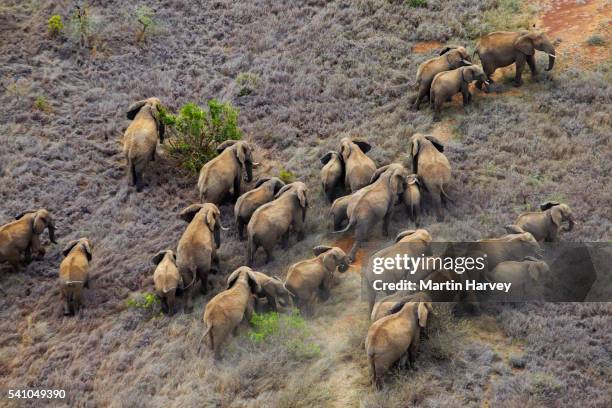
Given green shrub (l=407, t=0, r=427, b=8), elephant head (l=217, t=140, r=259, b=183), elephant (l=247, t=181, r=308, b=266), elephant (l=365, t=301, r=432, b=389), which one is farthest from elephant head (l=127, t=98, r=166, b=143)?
green shrub (l=407, t=0, r=427, b=8)

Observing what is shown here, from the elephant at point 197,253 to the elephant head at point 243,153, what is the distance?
7.37 feet

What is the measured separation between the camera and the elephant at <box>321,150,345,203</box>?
16.3m

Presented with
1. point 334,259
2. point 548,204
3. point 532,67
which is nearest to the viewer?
point 334,259

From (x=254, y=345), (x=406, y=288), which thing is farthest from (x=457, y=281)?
(x=254, y=345)

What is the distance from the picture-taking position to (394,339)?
11.3 m

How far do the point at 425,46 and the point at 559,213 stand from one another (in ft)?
32.5

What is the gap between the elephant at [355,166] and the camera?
15.8 m

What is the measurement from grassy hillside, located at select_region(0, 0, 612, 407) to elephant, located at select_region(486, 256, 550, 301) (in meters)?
0.31

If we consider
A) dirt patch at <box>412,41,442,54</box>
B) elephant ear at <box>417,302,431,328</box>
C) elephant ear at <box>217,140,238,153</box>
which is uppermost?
elephant ear at <box>217,140,238,153</box>

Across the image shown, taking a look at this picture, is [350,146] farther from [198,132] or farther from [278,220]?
[198,132]

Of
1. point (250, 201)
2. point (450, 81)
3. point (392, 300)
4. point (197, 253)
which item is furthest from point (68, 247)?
point (450, 81)

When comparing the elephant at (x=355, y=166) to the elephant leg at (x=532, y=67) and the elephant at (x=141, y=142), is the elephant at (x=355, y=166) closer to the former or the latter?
the elephant at (x=141, y=142)

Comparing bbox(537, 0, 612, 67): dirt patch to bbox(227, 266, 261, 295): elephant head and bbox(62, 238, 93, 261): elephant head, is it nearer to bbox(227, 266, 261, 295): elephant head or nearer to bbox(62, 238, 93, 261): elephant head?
bbox(227, 266, 261, 295): elephant head

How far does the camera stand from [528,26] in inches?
879
